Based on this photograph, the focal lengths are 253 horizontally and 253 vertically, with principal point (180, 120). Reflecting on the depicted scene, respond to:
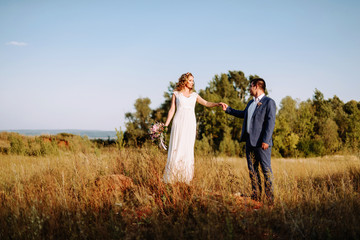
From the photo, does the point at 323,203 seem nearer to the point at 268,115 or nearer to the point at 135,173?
the point at 268,115

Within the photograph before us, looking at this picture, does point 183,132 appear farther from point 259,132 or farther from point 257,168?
point 257,168

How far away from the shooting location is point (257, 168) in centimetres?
479

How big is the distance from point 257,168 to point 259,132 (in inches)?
27.2

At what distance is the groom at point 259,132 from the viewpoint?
4543mm

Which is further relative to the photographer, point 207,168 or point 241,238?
point 207,168

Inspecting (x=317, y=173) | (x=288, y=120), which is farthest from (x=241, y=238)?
(x=288, y=120)

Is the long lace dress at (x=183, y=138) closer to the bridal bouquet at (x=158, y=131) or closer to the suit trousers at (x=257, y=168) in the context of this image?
the bridal bouquet at (x=158, y=131)

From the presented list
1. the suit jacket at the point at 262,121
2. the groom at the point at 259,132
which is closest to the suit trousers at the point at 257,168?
the groom at the point at 259,132

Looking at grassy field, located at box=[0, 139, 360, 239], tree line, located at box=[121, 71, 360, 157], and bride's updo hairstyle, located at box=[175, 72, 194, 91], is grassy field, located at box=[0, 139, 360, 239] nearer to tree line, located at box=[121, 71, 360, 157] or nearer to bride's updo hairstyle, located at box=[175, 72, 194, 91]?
bride's updo hairstyle, located at box=[175, 72, 194, 91]

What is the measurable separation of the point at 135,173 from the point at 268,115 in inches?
118

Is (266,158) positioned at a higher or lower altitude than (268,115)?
lower

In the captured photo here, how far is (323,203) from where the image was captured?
12.8 feet

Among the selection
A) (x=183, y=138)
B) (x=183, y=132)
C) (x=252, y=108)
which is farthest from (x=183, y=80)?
(x=252, y=108)

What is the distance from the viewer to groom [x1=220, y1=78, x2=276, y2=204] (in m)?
4.54
